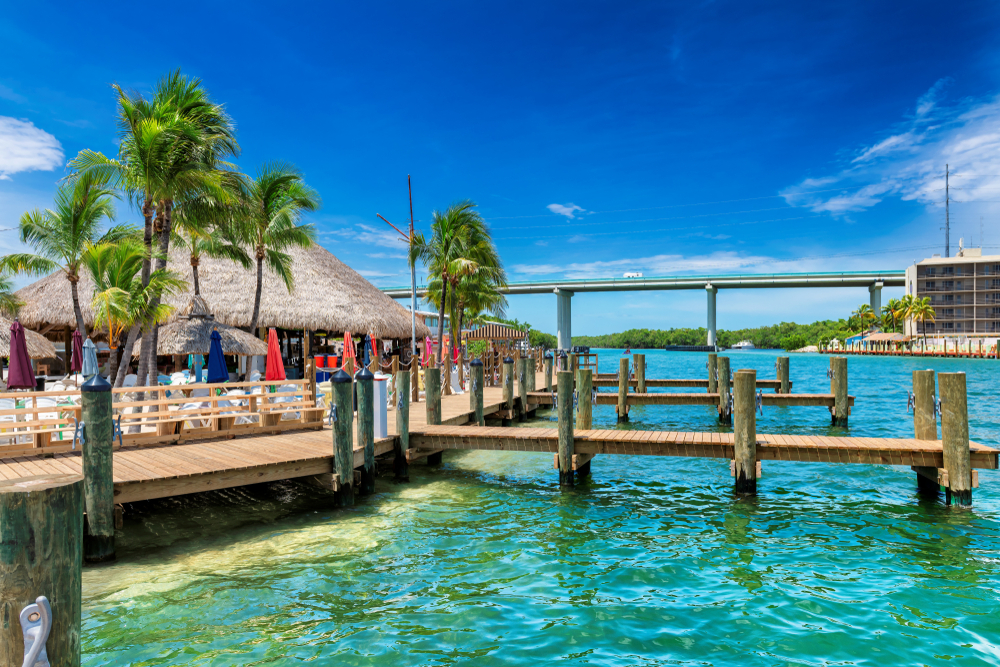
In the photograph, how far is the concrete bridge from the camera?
296 feet

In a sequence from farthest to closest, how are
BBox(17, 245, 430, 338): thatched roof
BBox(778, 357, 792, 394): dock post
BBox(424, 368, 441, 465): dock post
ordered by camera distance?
BBox(778, 357, 792, 394): dock post
BBox(17, 245, 430, 338): thatched roof
BBox(424, 368, 441, 465): dock post

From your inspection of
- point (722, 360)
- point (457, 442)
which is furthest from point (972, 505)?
point (722, 360)

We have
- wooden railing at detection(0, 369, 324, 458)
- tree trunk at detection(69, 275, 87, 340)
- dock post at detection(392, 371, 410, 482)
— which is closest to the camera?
wooden railing at detection(0, 369, 324, 458)

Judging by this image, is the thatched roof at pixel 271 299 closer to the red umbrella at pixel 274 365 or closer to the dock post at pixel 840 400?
the red umbrella at pixel 274 365

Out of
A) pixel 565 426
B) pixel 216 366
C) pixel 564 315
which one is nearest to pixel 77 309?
pixel 216 366

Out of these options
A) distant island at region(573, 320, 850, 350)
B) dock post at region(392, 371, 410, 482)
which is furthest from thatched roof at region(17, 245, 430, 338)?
distant island at region(573, 320, 850, 350)

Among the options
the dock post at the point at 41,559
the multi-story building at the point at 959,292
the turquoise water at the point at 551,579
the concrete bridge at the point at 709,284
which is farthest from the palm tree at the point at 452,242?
the multi-story building at the point at 959,292

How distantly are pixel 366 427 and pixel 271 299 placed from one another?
16172 millimetres

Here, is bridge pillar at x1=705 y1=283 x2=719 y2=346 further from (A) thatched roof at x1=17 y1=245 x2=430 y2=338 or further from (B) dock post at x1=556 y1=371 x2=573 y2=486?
(B) dock post at x1=556 y1=371 x2=573 y2=486

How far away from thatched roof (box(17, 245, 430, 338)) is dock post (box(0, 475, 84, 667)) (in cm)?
1991

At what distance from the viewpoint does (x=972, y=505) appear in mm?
8680

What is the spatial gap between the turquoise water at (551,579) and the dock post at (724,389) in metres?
6.43

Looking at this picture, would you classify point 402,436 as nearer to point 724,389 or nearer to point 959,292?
point 724,389

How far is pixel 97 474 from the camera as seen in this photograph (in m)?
6.19
